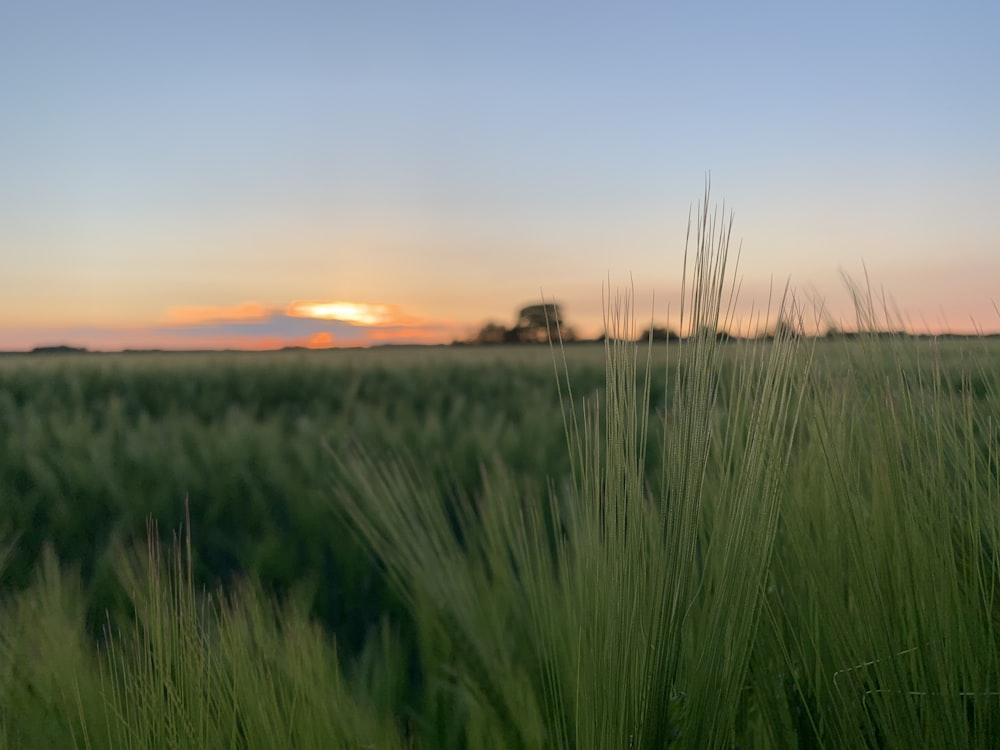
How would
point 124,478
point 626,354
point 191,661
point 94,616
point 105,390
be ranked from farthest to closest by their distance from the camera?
point 105,390 < point 124,478 < point 94,616 < point 191,661 < point 626,354

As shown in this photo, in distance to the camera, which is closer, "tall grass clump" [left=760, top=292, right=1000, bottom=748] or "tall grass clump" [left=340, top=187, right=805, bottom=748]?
"tall grass clump" [left=340, top=187, right=805, bottom=748]

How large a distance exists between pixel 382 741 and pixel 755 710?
33cm

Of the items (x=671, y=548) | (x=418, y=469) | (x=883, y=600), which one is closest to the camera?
(x=671, y=548)

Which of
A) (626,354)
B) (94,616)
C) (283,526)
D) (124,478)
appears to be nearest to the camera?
(626,354)

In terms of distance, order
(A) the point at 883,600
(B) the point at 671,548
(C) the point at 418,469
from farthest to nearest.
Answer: (C) the point at 418,469
(A) the point at 883,600
(B) the point at 671,548

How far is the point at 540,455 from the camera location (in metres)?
1.93

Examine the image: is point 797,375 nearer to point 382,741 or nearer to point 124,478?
point 382,741

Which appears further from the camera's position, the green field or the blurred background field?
the blurred background field

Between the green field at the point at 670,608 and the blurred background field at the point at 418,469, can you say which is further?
the blurred background field at the point at 418,469

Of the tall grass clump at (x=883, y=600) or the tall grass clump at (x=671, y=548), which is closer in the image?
the tall grass clump at (x=671, y=548)

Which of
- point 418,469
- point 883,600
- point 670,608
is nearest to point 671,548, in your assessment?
point 670,608

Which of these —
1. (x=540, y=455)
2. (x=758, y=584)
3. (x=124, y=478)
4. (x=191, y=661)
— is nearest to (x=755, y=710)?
(x=758, y=584)

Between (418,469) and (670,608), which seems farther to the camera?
(418,469)

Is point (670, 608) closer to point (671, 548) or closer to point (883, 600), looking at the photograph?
point (671, 548)
